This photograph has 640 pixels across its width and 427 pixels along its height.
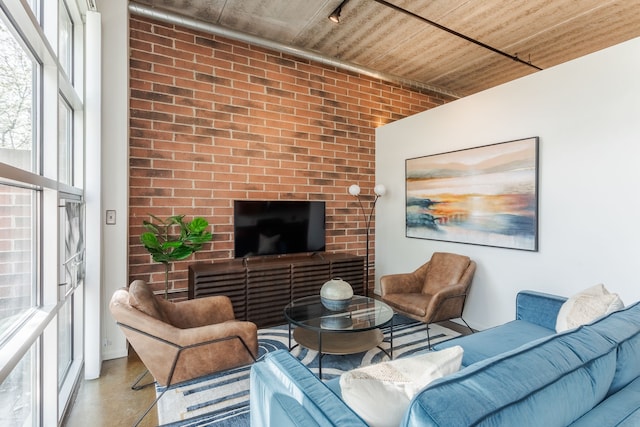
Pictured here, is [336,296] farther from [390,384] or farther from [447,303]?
[390,384]

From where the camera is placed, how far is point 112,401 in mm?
2340

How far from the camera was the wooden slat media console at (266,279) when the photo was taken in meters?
3.43

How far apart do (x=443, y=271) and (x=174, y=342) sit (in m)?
2.85

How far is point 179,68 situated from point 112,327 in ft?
9.05

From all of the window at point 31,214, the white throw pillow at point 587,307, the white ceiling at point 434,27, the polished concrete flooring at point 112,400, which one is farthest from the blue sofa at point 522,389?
the white ceiling at point 434,27

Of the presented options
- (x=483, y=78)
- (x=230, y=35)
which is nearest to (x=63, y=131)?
(x=230, y=35)

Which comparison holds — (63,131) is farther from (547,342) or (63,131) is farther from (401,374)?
(547,342)

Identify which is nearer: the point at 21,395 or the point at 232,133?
the point at 21,395

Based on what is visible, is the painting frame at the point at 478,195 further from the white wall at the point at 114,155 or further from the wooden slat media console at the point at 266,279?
the white wall at the point at 114,155

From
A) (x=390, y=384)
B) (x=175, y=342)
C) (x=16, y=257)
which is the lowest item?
(x=175, y=342)

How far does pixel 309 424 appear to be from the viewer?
3.37ft

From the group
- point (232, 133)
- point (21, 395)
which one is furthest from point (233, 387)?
point (232, 133)

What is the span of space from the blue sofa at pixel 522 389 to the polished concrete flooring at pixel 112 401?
→ 1.32 metres

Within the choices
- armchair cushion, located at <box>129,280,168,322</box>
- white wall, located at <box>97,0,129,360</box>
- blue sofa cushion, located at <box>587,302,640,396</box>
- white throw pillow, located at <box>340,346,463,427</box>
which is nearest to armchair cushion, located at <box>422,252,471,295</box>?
blue sofa cushion, located at <box>587,302,640,396</box>
